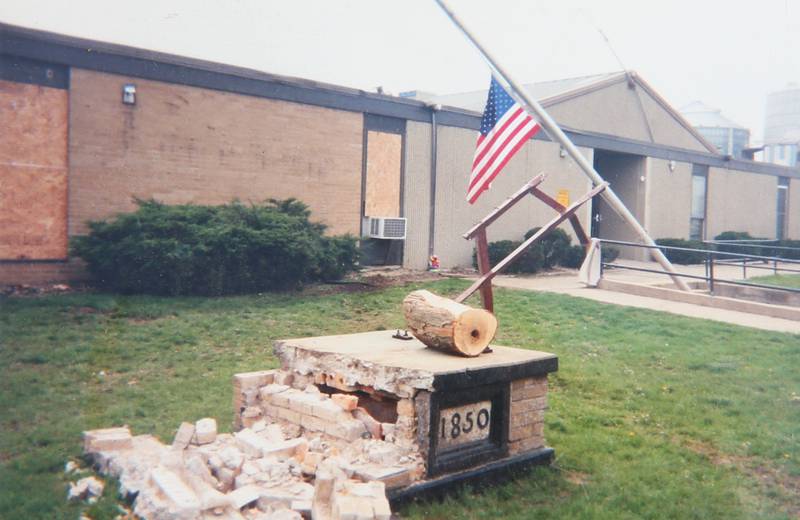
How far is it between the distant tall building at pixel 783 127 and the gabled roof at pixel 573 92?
2707mm

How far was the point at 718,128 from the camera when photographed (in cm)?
4038

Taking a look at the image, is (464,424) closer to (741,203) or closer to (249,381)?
(249,381)

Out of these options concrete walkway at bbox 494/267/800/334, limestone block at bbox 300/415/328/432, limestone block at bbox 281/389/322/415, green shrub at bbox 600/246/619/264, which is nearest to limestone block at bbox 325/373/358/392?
limestone block at bbox 281/389/322/415

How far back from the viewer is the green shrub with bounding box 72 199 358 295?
1117 centimetres

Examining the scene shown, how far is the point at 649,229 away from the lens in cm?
2536

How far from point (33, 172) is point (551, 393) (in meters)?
9.01

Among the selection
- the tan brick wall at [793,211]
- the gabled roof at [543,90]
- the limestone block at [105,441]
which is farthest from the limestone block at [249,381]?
the tan brick wall at [793,211]

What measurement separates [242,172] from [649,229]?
52.5 ft

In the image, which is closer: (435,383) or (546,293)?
(435,383)

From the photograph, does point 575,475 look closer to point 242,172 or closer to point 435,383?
point 435,383

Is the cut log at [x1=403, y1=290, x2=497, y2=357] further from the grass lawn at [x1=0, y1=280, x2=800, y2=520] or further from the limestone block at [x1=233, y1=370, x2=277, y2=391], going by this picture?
the limestone block at [x1=233, y1=370, x2=277, y2=391]

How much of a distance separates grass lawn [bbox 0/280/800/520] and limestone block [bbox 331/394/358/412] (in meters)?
0.89

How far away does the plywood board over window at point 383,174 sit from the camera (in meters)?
16.7

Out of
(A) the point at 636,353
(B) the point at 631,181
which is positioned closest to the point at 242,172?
(A) the point at 636,353
